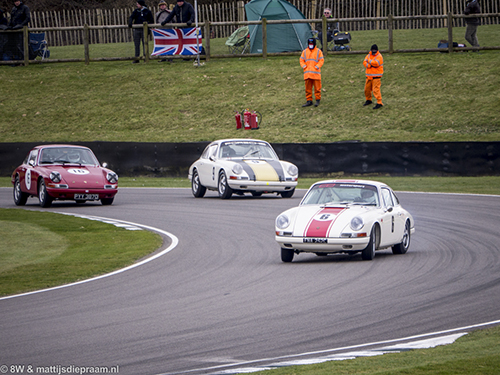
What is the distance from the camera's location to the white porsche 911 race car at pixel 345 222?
953 cm

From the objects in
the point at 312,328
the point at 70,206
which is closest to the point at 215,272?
the point at 312,328

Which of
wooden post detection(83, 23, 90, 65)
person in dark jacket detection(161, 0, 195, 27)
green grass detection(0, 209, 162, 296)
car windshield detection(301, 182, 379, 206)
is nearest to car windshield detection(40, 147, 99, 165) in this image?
green grass detection(0, 209, 162, 296)

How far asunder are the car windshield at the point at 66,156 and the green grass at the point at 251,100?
858 centimetres

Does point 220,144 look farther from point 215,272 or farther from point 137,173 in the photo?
point 215,272

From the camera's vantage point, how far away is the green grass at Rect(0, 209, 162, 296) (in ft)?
30.5

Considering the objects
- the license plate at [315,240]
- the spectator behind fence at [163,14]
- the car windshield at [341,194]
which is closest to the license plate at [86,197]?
the car windshield at [341,194]

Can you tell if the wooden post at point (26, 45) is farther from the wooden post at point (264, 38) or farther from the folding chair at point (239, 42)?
the wooden post at point (264, 38)

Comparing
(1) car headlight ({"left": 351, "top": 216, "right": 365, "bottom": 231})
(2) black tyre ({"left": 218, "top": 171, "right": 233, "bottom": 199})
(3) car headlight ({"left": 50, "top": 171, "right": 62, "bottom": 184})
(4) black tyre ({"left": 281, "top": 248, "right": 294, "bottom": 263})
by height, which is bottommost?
(2) black tyre ({"left": 218, "top": 171, "right": 233, "bottom": 199})

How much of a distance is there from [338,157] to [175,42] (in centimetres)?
1283

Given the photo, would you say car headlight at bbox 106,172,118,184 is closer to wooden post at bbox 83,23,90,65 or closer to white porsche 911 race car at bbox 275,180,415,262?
white porsche 911 race car at bbox 275,180,415,262

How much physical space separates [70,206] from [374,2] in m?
25.9

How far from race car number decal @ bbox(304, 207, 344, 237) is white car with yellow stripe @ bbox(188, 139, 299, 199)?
25.0 feet

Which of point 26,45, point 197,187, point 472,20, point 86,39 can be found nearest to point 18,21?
point 26,45

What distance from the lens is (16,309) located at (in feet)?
24.1
